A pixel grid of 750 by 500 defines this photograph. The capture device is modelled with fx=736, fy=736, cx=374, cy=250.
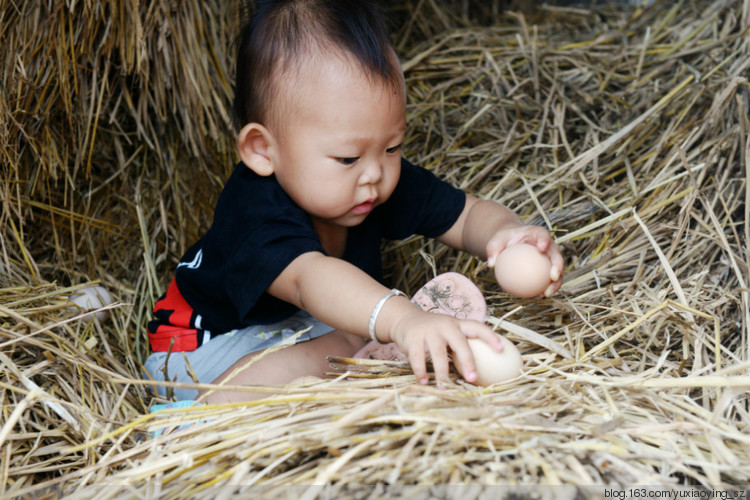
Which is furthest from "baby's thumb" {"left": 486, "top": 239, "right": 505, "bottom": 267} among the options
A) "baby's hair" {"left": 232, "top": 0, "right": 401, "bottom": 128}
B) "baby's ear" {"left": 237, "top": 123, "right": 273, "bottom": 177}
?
"baby's ear" {"left": 237, "top": 123, "right": 273, "bottom": 177}

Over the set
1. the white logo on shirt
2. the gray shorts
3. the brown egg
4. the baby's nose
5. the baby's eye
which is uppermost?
the baby's eye

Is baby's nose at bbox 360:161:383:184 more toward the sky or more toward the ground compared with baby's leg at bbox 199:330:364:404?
more toward the sky

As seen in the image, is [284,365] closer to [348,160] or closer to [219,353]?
[219,353]

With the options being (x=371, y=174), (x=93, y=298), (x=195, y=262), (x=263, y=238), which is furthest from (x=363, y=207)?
(x=93, y=298)

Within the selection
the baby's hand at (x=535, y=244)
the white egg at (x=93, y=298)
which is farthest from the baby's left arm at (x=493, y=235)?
the white egg at (x=93, y=298)

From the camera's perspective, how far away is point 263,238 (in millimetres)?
1572

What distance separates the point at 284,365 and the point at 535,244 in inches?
25.4

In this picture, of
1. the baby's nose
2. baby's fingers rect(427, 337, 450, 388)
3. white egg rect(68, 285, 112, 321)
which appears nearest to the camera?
baby's fingers rect(427, 337, 450, 388)

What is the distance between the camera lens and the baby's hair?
1.57m

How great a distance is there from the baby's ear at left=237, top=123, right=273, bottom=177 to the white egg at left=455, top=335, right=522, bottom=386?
27.6 inches

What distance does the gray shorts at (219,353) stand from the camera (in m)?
1.84

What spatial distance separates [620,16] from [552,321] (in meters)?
1.79

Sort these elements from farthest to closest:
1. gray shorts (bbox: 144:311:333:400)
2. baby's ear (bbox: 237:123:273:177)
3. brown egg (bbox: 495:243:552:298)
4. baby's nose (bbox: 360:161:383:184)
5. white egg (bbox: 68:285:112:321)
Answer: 1. white egg (bbox: 68:285:112:321)
2. gray shorts (bbox: 144:311:333:400)
3. baby's ear (bbox: 237:123:273:177)
4. baby's nose (bbox: 360:161:383:184)
5. brown egg (bbox: 495:243:552:298)

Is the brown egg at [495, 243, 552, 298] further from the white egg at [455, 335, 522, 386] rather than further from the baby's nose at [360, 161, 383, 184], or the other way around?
the baby's nose at [360, 161, 383, 184]
